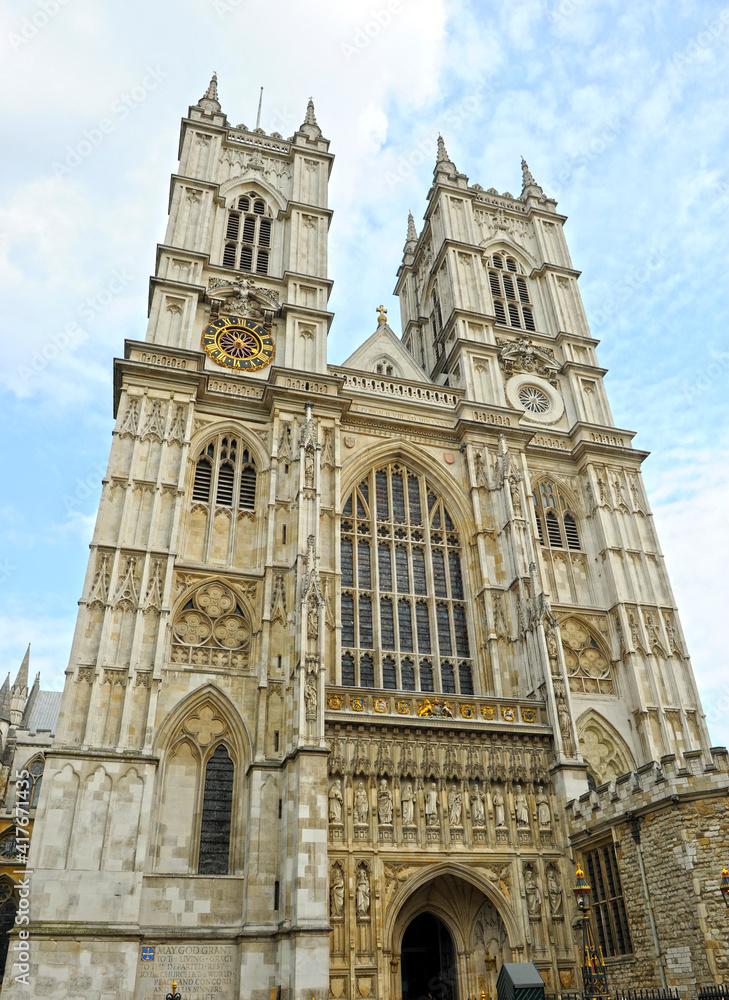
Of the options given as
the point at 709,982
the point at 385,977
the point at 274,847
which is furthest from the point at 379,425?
the point at 709,982

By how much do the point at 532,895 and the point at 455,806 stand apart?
259cm

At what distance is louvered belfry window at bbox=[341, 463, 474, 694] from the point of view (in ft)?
75.3

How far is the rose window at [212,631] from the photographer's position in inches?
824

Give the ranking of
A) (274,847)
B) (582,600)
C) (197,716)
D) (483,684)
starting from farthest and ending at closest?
1. (582,600)
2. (483,684)
3. (197,716)
4. (274,847)

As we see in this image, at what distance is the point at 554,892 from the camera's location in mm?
18516

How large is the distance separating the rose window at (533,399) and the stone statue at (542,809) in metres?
14.8

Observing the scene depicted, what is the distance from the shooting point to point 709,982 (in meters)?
13.8

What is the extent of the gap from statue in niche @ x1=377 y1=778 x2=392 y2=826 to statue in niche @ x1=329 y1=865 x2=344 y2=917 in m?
1.51

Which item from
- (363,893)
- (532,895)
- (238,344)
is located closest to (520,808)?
(532,895)

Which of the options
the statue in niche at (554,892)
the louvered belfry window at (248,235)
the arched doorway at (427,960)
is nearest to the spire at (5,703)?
the louvered belfry window at (248,235)

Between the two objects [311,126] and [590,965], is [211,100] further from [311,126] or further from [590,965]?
[590,965]

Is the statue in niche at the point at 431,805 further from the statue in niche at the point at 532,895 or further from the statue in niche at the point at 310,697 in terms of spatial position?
the statue in niche at the point at 310,697

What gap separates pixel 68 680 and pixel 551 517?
16694 mm

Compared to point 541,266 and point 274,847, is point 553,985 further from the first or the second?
point 541,266
